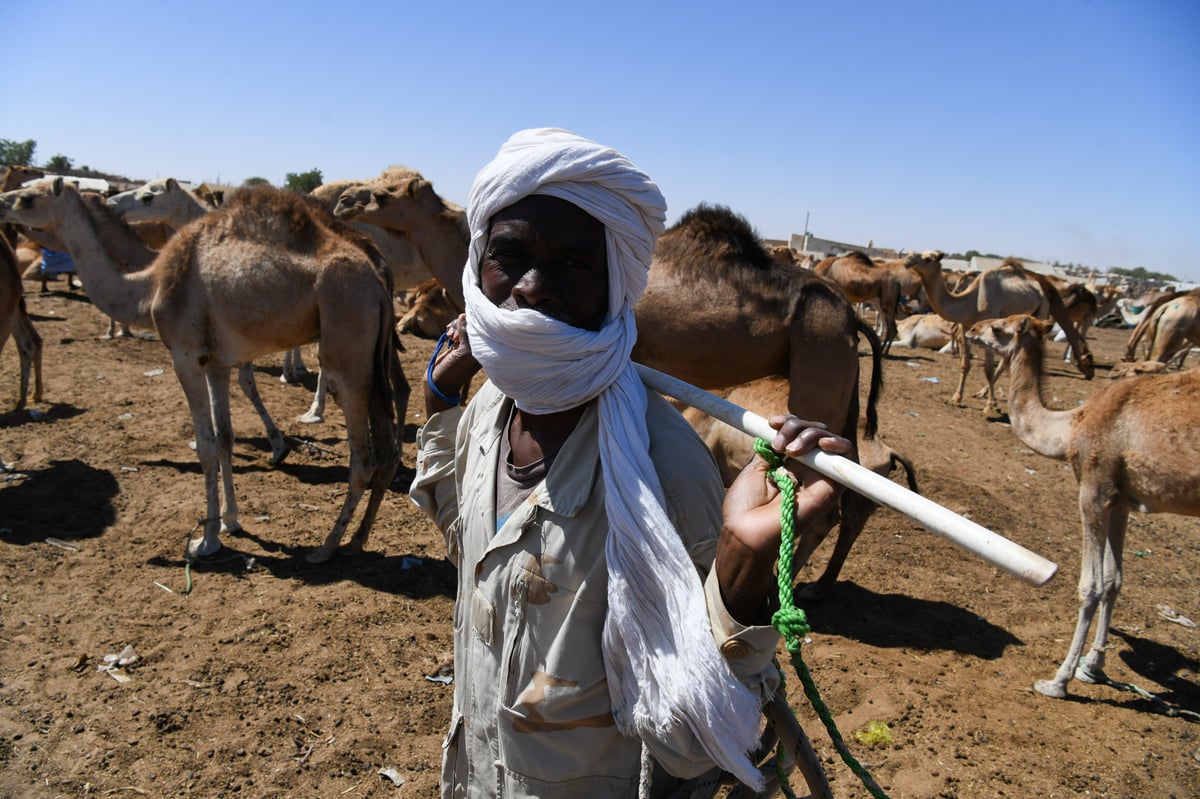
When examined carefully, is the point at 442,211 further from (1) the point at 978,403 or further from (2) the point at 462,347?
(1) the point at 978,403

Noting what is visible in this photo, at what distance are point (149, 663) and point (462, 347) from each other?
12.0 ft

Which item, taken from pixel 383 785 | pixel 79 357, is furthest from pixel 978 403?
pixel 79 357

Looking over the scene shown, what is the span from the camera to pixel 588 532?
4.58ft

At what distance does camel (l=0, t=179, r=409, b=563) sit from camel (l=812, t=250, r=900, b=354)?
13.9 metres

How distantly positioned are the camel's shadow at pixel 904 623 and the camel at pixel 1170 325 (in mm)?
12854

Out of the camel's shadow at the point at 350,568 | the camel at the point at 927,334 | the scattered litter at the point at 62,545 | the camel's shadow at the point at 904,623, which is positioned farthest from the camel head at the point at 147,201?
the camel at the point at 927,334

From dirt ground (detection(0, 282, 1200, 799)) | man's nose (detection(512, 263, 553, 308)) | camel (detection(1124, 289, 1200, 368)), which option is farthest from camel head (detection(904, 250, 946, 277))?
man's nose (detection(512, 263, 553, 308))

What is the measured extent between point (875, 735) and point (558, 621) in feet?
10.5

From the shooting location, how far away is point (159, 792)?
321cm

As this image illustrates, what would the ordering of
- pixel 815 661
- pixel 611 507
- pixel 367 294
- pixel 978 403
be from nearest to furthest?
pixel 611 507 < pixel 815 661 < pixel 367 294 < pixel 978 403

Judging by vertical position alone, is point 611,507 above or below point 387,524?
above

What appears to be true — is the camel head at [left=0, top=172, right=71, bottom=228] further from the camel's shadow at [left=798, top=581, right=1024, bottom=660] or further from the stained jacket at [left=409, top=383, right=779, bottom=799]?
the camel's shadow at [left=798, top=581, right=1024, bottom=660]

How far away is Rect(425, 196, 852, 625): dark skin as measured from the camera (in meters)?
1.08

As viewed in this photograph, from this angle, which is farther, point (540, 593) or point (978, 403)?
point (978, 403)
